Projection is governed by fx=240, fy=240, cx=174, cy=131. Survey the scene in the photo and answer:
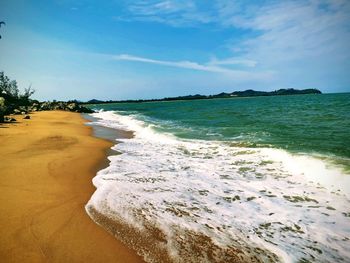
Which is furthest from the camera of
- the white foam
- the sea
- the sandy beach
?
the white foam

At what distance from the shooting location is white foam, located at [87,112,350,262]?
3982mm

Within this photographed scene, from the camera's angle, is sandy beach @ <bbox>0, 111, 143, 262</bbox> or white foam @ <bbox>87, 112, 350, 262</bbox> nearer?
sandy beach @ <bbox>0, 111, 143, 262</bbox>

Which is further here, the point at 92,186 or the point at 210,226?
the point at 92,186

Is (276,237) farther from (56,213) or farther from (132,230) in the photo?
(56,213)

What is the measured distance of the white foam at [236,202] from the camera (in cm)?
398

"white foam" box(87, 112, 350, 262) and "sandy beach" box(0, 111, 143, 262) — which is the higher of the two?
"sandy beach" box(0, 111, 143, 262)

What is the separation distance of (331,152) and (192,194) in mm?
6873

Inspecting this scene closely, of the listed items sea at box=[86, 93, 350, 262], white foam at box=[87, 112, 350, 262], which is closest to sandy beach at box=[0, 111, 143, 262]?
sea at box=[86, 93, 350, 262]

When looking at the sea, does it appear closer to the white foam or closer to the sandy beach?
the white foam

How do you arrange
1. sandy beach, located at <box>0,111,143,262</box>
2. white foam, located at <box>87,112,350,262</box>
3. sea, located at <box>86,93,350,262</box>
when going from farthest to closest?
white foam, located at <box>87,112,350,262</box> → sea, located at <box>86,93,350,262</box> → sandy beach, located at <box>0,111,143,262</box>

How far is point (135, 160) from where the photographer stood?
9.05 m

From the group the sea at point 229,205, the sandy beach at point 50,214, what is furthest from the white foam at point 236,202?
the sandy beach at point 50,214

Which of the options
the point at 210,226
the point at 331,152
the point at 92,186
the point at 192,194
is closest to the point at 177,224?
the point at 210,226

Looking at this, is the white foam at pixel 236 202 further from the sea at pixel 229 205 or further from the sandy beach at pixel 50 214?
the sandy beach at pixel 50 214
